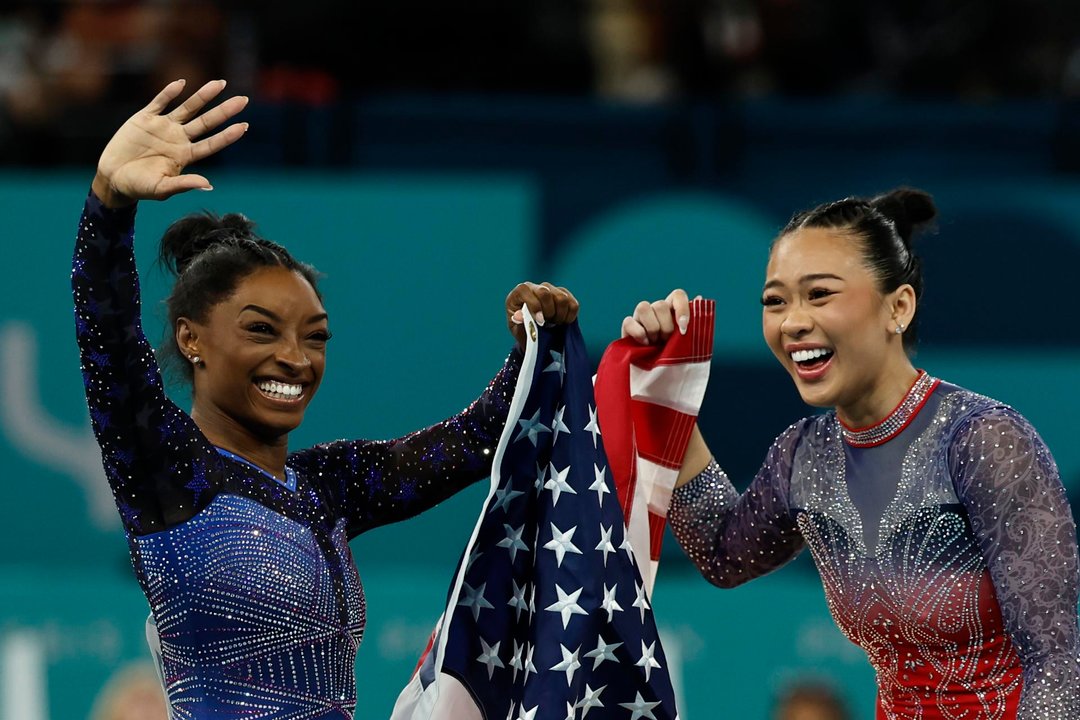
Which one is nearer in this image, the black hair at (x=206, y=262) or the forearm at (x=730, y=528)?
the black hair at (x=206, y=262)

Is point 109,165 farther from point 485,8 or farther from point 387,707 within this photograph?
point 485,8

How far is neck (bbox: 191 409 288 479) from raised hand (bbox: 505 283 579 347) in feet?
1.51

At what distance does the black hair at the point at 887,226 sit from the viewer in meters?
2.78

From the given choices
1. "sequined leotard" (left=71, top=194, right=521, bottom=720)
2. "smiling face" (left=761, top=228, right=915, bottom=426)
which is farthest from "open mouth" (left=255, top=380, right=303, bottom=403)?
"smiling face" (left=761, top=228, right=915, bottom=426)

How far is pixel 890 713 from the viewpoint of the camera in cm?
277

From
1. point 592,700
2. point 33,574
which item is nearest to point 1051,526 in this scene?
point 592,700

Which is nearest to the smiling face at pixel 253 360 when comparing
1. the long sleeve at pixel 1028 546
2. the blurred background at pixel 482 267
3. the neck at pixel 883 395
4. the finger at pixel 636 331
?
the finger at pixel 636 331

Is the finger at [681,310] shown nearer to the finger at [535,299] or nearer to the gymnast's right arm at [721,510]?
the gymnast's right arm at [721,510]

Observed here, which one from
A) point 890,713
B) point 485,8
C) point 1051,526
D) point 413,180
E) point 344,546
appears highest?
point 485,8

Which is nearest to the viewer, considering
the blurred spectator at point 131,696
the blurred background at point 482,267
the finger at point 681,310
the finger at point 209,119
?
the finger at point 209,119

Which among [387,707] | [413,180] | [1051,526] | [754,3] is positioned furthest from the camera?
[754,3]

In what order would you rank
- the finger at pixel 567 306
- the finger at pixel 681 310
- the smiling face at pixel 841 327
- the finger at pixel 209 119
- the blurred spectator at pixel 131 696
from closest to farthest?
the finger at pixel 209 119
the smiling face at pixel 841 327
the finger at pixel 567 306
the finger at pixel 681 310
the blurred spectator at pixel 131 696

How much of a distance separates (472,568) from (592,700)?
0.30 m

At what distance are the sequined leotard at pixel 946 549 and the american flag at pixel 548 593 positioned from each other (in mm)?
334
